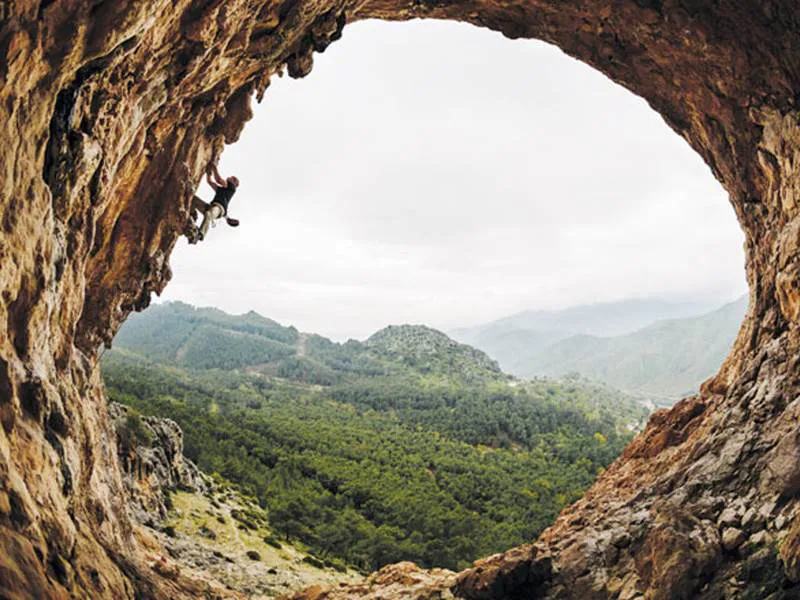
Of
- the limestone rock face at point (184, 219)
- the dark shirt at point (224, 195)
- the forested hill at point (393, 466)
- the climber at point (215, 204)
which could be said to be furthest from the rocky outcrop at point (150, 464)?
the dark shirt at point (224, 195)

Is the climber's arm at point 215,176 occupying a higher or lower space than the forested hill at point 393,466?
higher

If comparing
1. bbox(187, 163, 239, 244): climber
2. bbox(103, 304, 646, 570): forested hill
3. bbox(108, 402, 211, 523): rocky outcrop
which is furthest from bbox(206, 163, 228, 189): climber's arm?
bbox(103, 304, 646, 570): forested hill

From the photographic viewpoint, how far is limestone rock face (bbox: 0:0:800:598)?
26.0 feet

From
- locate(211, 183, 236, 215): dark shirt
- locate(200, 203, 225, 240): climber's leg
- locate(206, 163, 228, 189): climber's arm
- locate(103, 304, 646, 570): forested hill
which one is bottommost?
locate(103, 304, 646, 570): forested hill

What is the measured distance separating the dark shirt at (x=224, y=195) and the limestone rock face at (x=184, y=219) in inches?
81.3

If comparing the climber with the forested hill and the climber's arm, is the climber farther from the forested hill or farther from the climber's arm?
the forested hill

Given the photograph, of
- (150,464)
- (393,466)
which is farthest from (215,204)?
(393,466)

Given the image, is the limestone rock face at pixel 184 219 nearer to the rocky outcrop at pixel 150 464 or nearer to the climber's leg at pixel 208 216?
the climber's leg at pixel 208 216

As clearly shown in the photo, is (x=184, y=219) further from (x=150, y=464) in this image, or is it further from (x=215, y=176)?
(x=150, y=464)

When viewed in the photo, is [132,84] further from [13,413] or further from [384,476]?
[384,476]

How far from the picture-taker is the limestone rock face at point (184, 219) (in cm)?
792

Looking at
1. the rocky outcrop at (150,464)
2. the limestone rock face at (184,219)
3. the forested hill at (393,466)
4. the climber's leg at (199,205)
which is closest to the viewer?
the limestone rock face at (184,219)

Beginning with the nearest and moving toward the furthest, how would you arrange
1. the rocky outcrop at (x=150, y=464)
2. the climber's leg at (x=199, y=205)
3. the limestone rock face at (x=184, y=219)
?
1. the limestone rock face at (x=184, y=219)
2. the climber's leg at (x=199, y=205)
3. the rocky outcrop at (x=150, y=464)

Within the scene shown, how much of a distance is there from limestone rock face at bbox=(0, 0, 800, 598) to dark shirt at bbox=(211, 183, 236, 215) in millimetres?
2066
